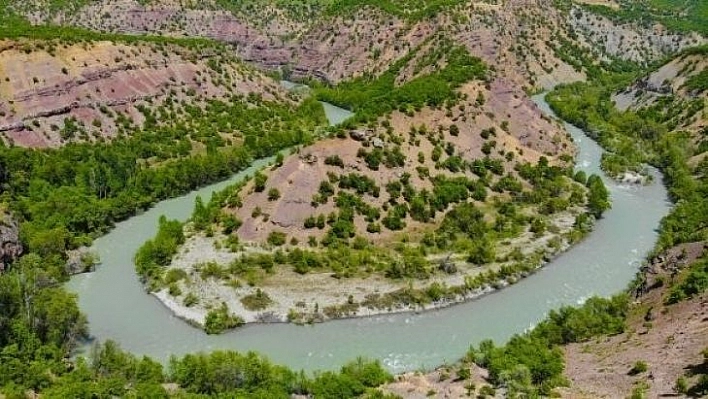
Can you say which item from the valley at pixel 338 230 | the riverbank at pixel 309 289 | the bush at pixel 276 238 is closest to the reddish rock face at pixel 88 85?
the valley at pixel 338 230

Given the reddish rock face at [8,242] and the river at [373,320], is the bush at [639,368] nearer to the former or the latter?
the river at [373,320]

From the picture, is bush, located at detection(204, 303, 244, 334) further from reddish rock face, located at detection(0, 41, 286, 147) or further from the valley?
reddish rock face, located at detection(0, 41, 286, 147)

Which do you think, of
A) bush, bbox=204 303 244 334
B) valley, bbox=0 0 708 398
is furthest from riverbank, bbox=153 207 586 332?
bush, bbox=204 303 244 334

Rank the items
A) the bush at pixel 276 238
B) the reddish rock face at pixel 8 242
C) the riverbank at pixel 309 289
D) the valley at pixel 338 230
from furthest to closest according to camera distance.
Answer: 1. the bush at pixel 276 238
2. the reddish rock face at pixel 8 242
3. the riverbank at pixel 309 289
4. the valley at pixel 338 230

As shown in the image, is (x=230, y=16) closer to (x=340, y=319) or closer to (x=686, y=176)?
(x=686, y=176)

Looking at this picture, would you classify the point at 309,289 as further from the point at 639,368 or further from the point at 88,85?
the point at 88,85

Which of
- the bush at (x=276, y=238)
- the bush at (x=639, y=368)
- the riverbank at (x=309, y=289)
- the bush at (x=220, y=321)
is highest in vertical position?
the bush at (x=276, y=238)
